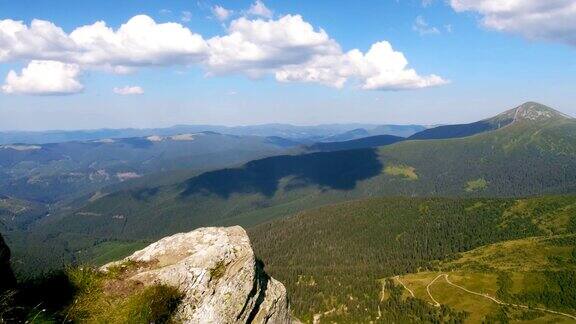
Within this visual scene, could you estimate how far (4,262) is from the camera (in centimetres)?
1823

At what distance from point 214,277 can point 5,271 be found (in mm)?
8929

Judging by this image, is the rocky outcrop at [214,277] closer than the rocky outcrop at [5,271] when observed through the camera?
No

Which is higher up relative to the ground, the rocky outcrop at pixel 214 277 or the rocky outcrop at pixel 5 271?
the rocky outcrop at pixel 5 271

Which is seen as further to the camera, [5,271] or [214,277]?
[214,277]

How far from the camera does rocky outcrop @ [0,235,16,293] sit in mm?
18094

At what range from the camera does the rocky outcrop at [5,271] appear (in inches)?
712

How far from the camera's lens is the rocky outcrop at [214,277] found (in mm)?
21562

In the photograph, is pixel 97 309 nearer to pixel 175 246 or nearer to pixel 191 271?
pixel 191 271

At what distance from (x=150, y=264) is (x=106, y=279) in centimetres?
266

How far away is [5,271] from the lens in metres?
18.3

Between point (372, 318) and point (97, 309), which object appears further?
point (372, 318)

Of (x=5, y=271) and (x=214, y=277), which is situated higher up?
(x=5, y=271)

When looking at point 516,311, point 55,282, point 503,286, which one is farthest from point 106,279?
point 503,286

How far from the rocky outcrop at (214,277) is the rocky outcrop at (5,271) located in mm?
4729
